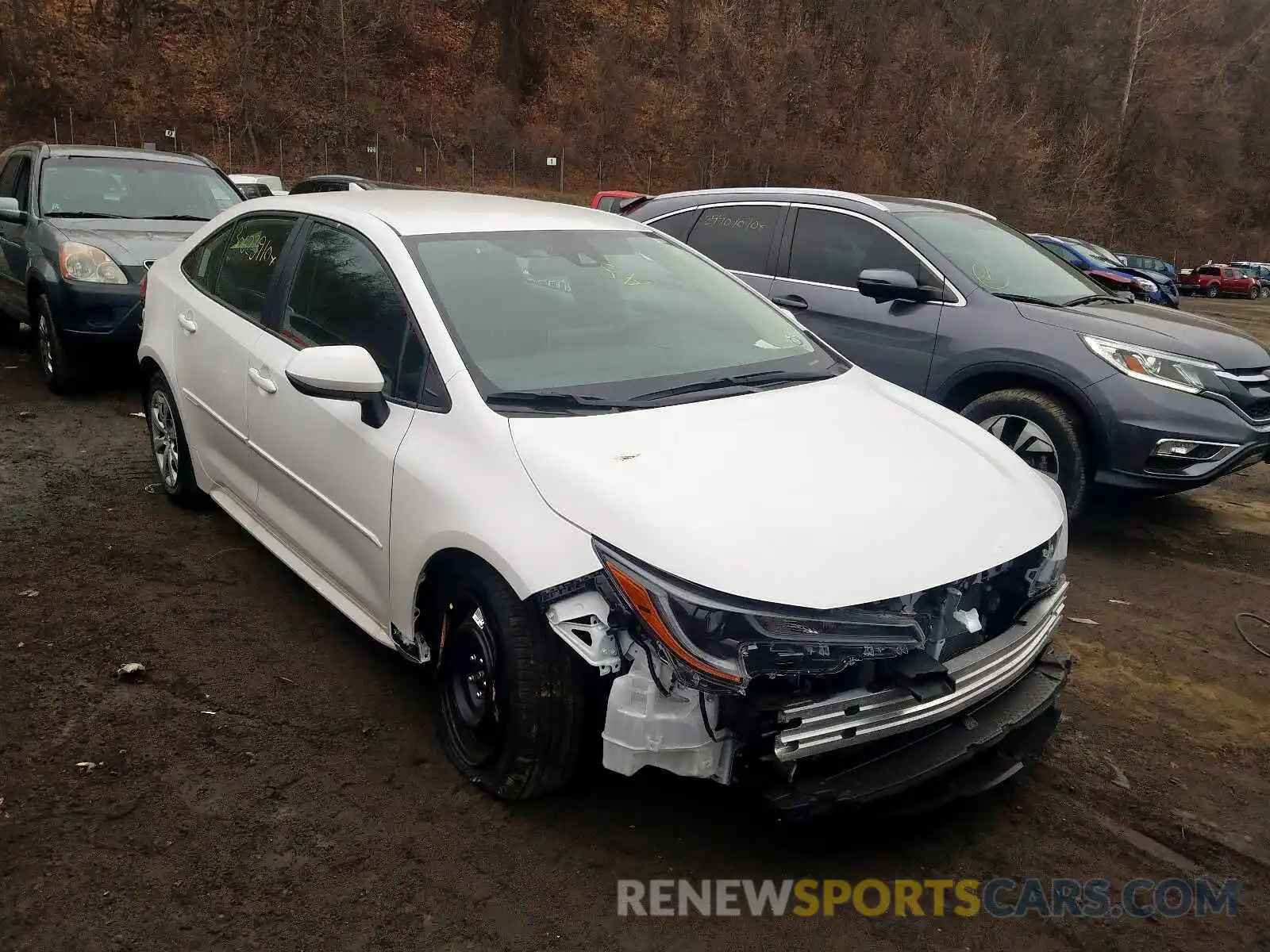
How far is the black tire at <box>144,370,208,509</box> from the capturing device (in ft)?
16.0

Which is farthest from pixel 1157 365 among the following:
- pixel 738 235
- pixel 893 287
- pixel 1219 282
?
pixel 1219 282

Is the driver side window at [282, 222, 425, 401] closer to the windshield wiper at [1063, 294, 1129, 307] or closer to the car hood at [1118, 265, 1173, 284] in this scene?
the windshield wiper at [1063, 294, 1129, 307]

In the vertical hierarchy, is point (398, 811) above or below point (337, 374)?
below

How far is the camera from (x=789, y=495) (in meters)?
2.69

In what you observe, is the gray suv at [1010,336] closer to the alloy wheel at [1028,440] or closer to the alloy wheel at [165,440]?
the alloy wheel at [1028,440]

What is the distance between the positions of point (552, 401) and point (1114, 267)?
2437 centimetres

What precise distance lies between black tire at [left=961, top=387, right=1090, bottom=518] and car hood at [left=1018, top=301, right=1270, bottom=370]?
42 cm

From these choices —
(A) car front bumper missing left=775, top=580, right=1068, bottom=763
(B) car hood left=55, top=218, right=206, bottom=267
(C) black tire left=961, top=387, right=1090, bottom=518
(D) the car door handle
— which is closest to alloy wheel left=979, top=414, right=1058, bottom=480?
(C) black tire left=961, top=387, right=1090, bottom=518

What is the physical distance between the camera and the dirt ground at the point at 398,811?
98.3 inches

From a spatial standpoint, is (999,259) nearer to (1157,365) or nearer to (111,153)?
(1157,365)

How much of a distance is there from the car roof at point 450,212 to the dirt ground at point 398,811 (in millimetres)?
1621

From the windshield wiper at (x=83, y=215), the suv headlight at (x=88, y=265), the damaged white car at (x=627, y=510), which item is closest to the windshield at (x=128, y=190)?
the windshield wiper at (x=83, y=215)

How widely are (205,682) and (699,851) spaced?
75.6 inches

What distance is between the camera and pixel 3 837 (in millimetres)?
2713
